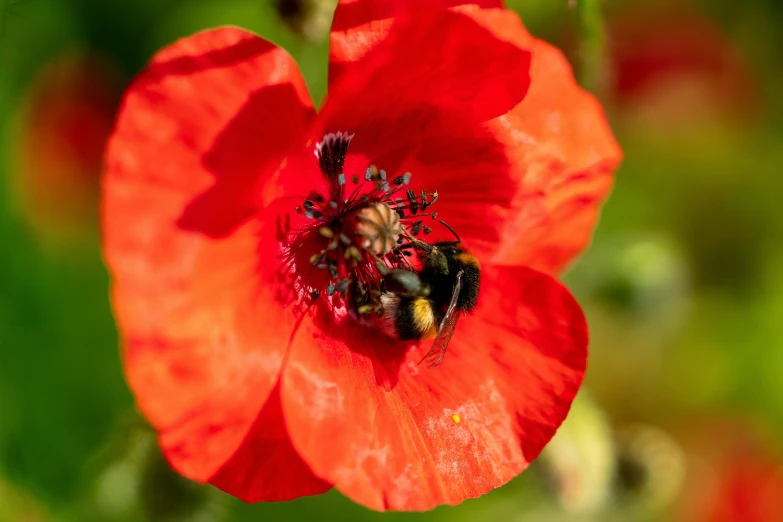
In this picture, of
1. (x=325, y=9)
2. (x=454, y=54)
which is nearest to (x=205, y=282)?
(x=454, y=54)

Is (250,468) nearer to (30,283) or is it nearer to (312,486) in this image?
(312,486)

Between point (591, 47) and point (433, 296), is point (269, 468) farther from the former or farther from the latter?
point (591, 47)

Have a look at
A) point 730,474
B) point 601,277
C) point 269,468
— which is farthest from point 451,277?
point 730,474

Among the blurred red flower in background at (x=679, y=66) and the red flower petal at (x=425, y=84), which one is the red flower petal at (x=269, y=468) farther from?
the blurred red flower in background at (x=679, y=66)

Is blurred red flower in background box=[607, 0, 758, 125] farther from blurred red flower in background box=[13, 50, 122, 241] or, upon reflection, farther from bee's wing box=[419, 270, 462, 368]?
bee's wing box=[419, 270, 462, 368]

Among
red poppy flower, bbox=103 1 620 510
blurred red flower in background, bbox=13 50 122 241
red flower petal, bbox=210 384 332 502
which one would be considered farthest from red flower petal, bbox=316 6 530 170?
blurred red flower in background, bbox=13 50 122 241

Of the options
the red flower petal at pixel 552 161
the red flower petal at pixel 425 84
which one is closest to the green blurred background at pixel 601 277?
the red flower petal at pixel 552 161
